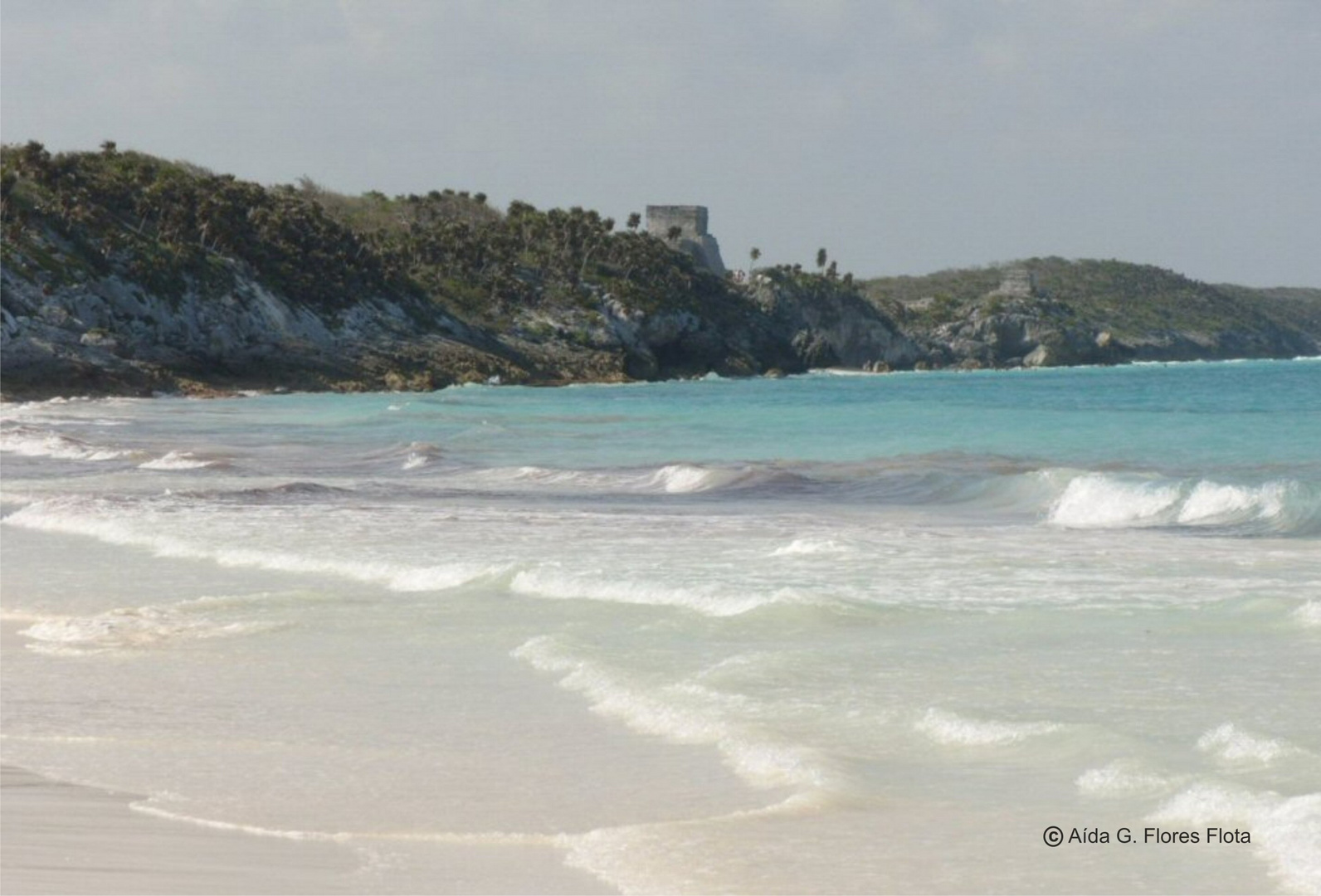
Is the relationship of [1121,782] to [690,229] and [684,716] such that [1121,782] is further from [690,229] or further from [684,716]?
[690,229]

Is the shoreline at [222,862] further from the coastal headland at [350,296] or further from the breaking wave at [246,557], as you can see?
the coastal headland at [350,296]

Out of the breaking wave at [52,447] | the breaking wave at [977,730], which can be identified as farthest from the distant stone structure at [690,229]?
the breaking wave at [977,730]

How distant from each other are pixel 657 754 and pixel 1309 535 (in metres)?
12.0

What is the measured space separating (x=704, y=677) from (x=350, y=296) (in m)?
86.0

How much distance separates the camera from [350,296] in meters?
92.4

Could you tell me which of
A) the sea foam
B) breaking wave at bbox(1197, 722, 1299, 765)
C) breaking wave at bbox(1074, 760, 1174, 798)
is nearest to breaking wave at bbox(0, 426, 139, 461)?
breaking wave at bbox(1197, 722, 1299, 765)

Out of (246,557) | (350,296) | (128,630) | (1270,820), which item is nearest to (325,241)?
(350,296)

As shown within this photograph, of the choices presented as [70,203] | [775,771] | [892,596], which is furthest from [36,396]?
[775,771]

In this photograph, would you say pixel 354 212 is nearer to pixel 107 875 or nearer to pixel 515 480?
pixel 515 480

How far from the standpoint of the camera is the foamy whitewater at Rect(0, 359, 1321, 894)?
596cm

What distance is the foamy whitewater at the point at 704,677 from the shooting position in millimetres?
5957

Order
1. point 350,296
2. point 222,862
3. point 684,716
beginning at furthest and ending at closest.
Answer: point 350,296
point 684,716
point 222,862

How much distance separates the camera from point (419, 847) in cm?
582

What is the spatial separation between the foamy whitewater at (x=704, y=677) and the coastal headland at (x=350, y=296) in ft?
172
